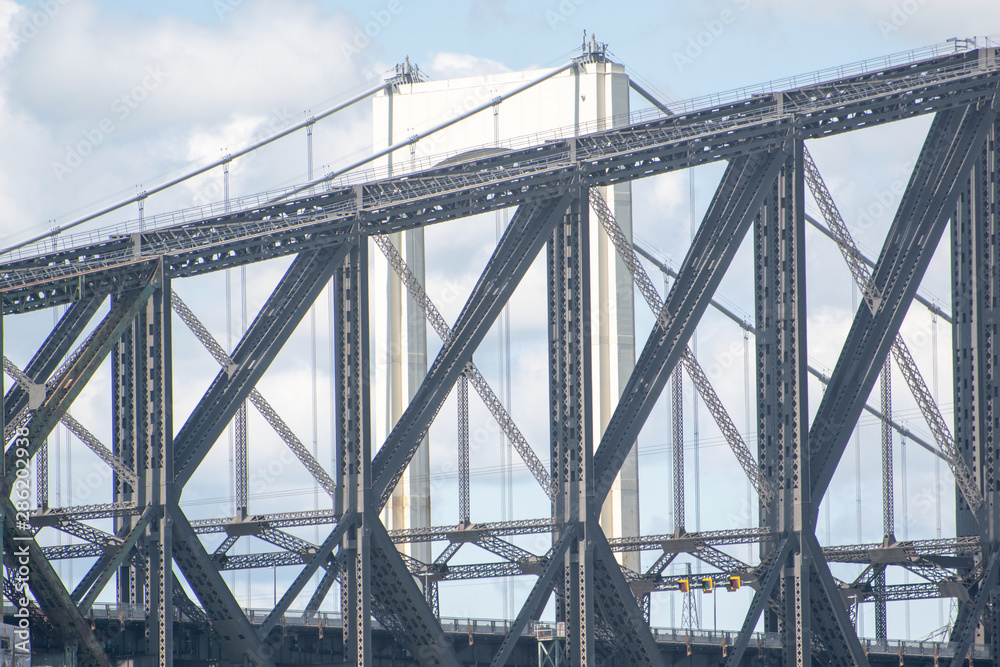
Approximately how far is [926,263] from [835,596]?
12485 mm

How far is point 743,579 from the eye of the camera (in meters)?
62.1

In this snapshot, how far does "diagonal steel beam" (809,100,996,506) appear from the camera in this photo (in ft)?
208

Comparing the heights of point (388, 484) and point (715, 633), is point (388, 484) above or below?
above

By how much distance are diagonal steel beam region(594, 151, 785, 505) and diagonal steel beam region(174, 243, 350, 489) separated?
420 inches

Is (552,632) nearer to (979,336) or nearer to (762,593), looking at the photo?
(762,593)

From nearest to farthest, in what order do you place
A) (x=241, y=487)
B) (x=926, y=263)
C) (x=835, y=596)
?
(x=835, y=596) → (x=926, y=263) → (x=241, y=487)

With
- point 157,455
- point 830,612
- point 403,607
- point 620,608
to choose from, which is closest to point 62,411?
point 157,455

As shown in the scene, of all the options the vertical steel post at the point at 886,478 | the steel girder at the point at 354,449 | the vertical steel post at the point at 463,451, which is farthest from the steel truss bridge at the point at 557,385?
the vertical steel post at the point at 886,478

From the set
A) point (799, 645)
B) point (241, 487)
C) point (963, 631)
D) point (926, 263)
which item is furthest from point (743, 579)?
point (241, 487)

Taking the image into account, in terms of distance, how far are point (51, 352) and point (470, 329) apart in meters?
13.7

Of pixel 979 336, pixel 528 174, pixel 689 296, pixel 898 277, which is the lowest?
pixel 979 336

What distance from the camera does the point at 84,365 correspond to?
5859cm

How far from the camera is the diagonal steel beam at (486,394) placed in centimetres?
6216

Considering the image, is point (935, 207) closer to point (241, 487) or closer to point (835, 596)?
point (835, 596)
